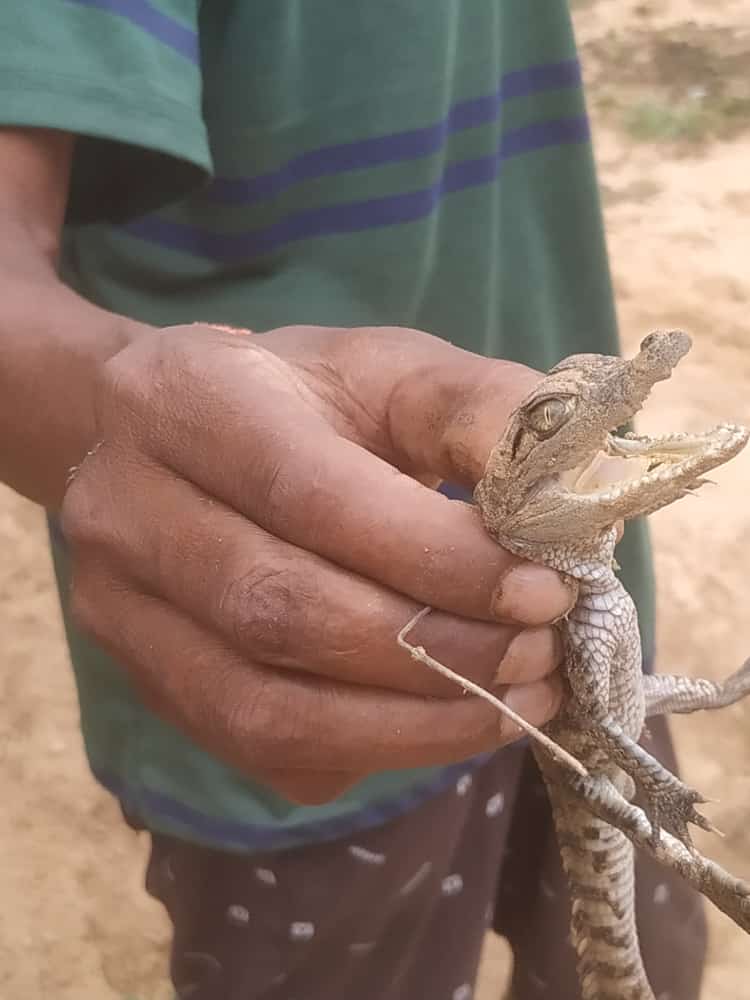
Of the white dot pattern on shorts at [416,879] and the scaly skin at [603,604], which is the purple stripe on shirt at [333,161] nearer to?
the scaly skin at [603,604]

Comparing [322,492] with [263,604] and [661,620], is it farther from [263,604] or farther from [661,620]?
[661,620]

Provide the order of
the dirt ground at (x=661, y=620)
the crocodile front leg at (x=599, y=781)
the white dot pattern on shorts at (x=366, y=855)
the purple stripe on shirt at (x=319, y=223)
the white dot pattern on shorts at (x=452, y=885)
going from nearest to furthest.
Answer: the crocodile front leg at (x=599, y=781)
the purple stripe on shirt at (x=319, y=223)
the white dot pattern on shorts at (x=366, y=855)
the white dot pattern on shorts at (x=452, y=885)
the dirt ground at (x=661, y=620)

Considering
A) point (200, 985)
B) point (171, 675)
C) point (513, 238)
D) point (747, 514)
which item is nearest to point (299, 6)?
point (513, 238)

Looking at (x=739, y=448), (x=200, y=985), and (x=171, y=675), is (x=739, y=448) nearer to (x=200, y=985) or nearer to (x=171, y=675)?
(x=171, y=675)

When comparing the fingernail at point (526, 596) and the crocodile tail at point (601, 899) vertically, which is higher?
the fingernail at point (526, 596)

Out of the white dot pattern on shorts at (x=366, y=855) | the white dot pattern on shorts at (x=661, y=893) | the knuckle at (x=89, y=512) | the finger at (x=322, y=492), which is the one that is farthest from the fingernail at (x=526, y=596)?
the white dot pattern on shorts at (x=661, y=893)

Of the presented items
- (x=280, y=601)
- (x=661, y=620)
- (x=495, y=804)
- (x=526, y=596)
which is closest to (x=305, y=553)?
(x=280, y=601)
